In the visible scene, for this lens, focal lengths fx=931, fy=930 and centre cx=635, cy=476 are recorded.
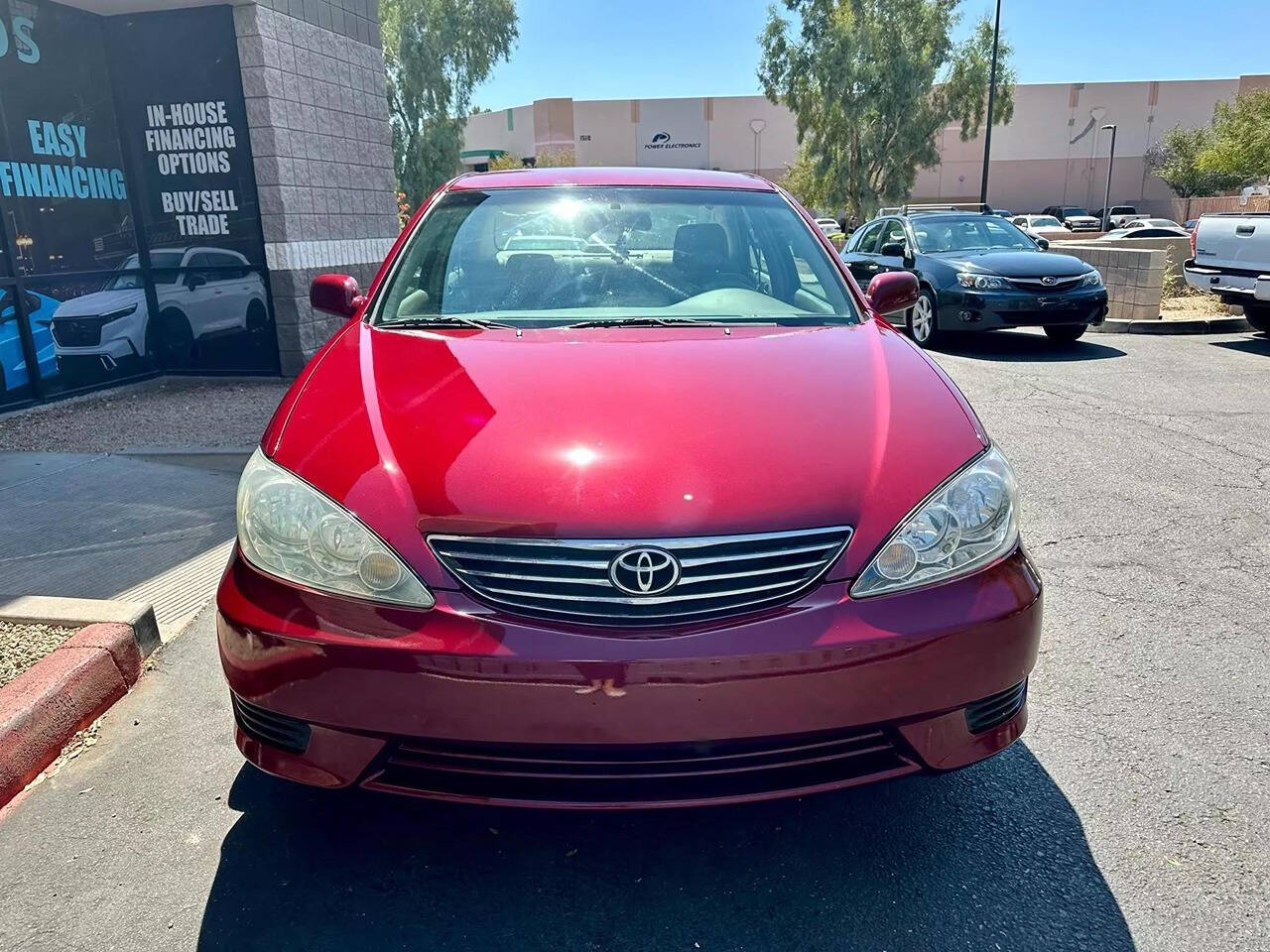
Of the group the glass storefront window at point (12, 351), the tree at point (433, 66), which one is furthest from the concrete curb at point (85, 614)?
the tree at point (433, 66)

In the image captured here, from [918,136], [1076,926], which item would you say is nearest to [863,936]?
[1076,926]

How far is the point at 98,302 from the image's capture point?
25.3 ft

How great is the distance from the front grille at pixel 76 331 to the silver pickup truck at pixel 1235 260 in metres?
10.7

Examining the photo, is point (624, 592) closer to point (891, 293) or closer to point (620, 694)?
point (620, 694)

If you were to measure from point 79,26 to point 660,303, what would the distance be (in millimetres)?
7029

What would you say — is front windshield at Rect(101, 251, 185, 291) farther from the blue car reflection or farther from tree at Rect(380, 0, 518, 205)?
tree at Rect(380, 0, 518, 205)

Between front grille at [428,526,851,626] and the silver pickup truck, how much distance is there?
951 centimetres

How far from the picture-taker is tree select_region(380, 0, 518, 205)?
3400 centimetres

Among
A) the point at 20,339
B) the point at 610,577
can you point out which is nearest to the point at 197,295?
the point at 20,339

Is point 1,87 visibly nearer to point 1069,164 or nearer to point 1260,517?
point 1260,517

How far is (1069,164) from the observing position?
63.0 metres

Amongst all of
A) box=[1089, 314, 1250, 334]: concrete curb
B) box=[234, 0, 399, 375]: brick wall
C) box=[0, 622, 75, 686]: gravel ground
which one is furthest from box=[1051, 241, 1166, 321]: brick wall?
box=[0, 622, 75, 686]: gravel ground

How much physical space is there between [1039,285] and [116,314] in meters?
8.96

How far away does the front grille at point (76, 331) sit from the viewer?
7348mm
